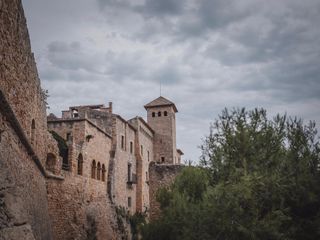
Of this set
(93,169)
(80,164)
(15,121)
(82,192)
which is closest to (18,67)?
(15,121)

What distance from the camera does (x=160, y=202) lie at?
18.0 meters

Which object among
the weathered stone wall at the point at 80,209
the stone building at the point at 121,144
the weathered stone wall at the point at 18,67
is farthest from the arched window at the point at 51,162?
the weathered stone wall at the point at 18,67

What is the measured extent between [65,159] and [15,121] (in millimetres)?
15132

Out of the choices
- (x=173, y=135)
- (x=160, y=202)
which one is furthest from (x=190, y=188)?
(x=173, y=135)

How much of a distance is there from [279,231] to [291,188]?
60.5 inches

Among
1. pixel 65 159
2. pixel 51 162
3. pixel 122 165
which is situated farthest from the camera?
pixel 122 165

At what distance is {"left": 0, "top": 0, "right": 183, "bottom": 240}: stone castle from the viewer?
7.23 meters

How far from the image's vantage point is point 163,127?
47.1m

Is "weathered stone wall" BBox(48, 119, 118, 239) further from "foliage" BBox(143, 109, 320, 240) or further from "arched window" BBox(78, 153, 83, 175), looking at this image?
"foliage" BBox(143, 109, 320, 240)

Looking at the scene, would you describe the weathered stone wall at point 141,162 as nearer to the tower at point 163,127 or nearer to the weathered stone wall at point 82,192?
the tower at point 163,127

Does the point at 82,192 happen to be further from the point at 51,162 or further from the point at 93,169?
the point at 51,162

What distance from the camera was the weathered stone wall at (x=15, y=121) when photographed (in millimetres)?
5929

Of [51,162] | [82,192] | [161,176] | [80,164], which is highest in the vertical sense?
[80,164]

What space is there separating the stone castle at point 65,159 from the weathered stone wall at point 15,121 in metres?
0.02
